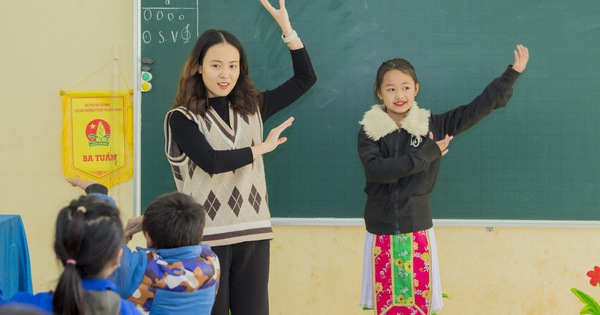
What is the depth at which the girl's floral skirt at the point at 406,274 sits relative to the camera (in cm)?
274

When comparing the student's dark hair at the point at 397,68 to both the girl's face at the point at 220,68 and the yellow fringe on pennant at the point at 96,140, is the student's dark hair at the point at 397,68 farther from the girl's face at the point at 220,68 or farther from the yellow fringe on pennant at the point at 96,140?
the yellow fringe on pennant at the point at 96,140

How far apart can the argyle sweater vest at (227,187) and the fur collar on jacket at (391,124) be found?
0.48m

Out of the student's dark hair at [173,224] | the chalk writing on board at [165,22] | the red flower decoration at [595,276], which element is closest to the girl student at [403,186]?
the red flower decoration at [595,276]

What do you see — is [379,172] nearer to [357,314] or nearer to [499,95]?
[499,95]

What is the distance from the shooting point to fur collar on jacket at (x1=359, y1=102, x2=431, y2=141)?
2789 millimetres

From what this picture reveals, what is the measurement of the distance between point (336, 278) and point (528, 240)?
88 centimetres

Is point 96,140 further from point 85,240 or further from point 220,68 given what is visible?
point 85,240

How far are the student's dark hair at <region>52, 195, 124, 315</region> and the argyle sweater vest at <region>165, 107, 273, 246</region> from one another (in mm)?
869

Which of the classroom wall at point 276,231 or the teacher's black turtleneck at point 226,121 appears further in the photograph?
the classroom wall at point 276,231

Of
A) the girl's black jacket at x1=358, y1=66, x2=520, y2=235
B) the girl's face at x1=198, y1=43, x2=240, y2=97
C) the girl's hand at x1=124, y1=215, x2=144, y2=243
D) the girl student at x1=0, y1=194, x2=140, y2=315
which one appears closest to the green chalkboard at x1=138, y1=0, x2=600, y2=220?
the girl's black jacket at x1=358, y1=66, x2=520, y2=235

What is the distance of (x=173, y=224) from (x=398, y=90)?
1.13m

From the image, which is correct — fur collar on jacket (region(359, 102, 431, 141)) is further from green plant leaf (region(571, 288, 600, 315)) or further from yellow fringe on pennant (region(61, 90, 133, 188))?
yellow fringe on pennant (region(61, 90, 133, 188))

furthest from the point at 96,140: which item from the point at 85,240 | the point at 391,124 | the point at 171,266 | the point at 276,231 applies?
the point at 85,240

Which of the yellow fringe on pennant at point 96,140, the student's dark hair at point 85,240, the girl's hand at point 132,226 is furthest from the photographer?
the yellow fringe on pennant at point 96,140
